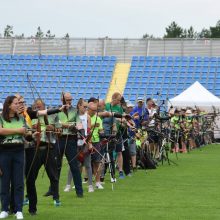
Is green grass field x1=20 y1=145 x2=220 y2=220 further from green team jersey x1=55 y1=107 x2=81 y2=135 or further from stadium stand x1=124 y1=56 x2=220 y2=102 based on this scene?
stadium stand x1=124 y1=56 x2=220 y2=102

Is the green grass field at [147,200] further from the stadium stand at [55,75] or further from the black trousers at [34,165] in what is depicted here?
the stadium stand at [55,75]

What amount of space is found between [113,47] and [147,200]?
4127 centimetres

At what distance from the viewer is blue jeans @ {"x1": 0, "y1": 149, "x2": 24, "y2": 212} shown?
36.6 ft

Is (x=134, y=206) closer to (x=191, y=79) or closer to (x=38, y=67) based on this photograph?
(x=191, y=79)

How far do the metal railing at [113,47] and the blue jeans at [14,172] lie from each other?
140 feet

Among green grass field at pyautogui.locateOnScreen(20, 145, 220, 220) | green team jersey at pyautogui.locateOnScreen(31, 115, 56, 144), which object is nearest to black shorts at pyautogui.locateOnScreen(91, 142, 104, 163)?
green grass field at pyautogui.locateOnScreen(20, 145, 220, 220)

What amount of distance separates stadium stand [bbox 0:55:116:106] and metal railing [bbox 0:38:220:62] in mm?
872

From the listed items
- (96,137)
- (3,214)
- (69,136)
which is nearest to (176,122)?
(96,137)

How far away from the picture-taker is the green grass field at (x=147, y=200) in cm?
1179

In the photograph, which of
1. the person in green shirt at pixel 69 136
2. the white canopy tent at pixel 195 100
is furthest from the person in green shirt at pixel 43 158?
the white canopy tent at pixel 195 100

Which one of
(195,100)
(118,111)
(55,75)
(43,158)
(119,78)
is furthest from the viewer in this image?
(55,75)

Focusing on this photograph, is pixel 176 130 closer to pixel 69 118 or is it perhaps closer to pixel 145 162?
pixel 145 162

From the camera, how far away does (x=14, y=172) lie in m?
11.2

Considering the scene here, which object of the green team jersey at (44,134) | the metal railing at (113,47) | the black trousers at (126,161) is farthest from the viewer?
the metal railing at (113,47)
